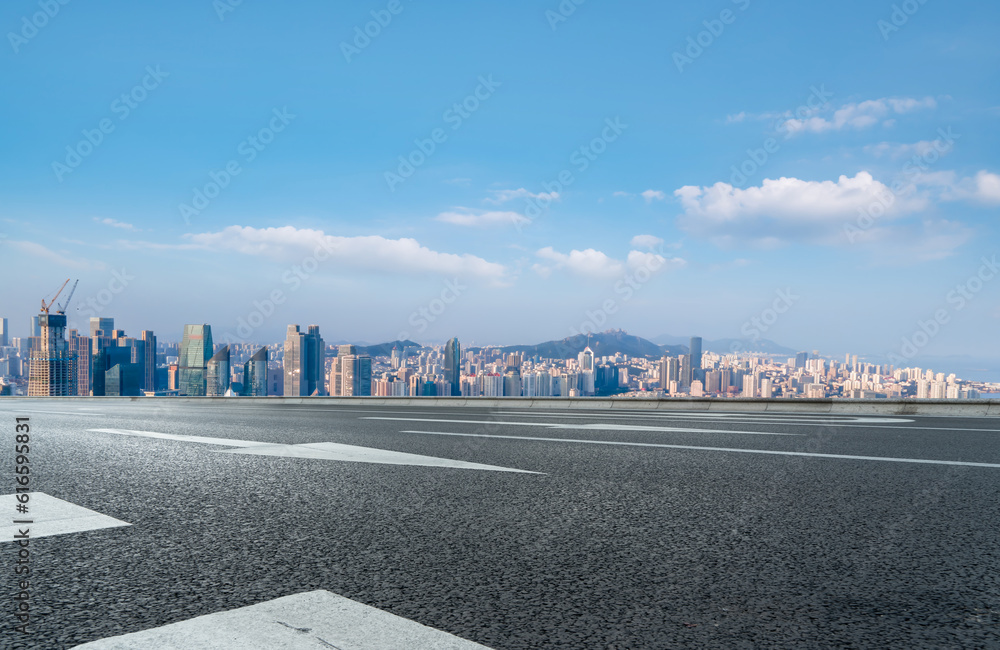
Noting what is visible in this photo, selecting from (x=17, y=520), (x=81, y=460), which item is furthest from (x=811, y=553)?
(x=81, y=460)

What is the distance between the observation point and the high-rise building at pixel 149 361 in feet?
308

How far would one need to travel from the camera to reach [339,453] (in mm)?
6836

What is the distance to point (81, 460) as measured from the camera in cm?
638

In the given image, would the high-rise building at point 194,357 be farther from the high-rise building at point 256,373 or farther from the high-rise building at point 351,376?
the high-rise building at point 351,376

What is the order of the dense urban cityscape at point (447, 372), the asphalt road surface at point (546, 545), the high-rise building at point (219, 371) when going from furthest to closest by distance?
the high-rise building at point (219, 371), the dense urban cityscape at point (447, 372), the asphalt road surface at point (546, 545)

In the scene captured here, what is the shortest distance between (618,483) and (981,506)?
7.33 ft

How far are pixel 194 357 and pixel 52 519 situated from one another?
3515 inches

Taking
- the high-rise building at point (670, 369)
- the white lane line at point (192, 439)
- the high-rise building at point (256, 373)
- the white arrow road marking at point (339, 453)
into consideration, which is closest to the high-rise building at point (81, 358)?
the high-rise building at point (256, 373)

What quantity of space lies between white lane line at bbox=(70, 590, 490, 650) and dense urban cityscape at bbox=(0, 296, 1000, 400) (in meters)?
15.8

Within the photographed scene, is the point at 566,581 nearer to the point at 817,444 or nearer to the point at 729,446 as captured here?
the point at 729,446

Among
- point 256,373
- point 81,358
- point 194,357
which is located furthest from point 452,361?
point 81,358

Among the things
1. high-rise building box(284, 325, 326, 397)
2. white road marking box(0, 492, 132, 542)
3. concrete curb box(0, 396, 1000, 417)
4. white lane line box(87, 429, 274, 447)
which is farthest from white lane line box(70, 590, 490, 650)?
high-rise building box(284, 325, 326, 397)

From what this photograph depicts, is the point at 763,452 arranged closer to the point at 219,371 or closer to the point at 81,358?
the point at 219,371

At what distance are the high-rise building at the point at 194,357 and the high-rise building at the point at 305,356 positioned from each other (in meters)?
10.8
